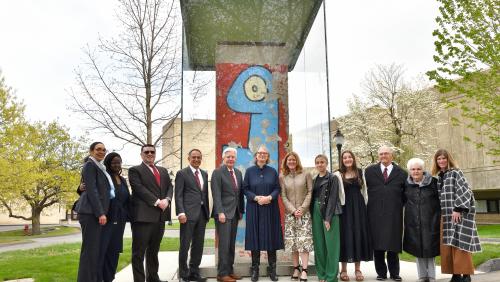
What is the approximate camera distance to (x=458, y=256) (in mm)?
5406

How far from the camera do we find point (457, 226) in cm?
545

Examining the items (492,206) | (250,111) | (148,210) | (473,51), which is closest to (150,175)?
(148,210)

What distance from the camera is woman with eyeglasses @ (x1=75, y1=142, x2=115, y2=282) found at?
5.06 meters

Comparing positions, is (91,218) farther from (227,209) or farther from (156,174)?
(227,209)

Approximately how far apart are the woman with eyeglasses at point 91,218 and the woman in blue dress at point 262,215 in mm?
1941

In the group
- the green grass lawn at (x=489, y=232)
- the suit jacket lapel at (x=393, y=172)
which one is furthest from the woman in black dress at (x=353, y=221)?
the green grass lawn at (x=489, y=232)

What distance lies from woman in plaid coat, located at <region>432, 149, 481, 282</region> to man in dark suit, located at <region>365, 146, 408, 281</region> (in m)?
0.60

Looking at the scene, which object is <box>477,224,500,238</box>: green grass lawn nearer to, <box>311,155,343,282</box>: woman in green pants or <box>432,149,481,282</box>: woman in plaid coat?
<box>432,149,481,282</box>: woman in plaid coat

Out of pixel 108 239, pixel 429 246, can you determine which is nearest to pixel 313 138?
pixel 429 246

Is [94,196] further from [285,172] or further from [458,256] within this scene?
[458,256]

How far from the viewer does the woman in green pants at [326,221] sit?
575 cm

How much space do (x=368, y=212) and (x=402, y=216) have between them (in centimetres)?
47

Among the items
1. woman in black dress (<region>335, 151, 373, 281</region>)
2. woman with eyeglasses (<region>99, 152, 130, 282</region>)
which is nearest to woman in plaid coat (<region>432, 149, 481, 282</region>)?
woman in black dress (<region>335, 151, 373, 281</region>)

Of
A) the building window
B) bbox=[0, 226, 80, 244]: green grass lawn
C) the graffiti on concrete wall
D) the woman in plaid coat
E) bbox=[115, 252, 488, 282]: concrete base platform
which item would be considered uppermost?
the graffiti on concrete wall
